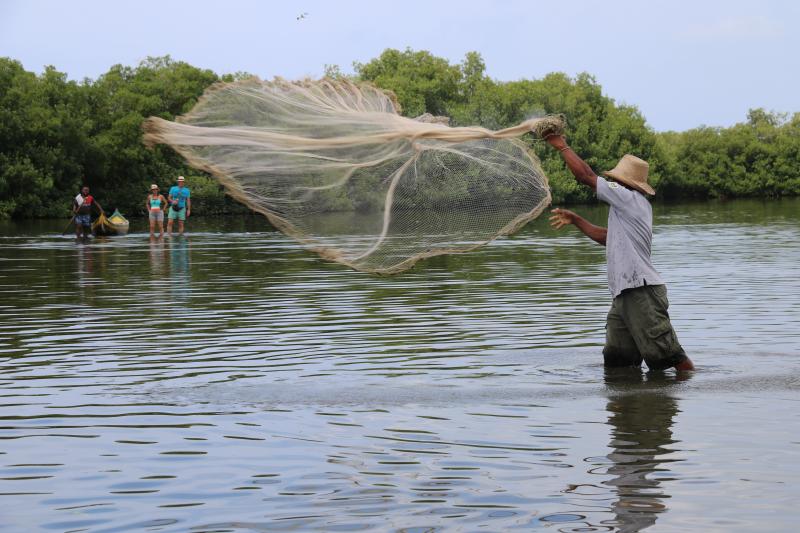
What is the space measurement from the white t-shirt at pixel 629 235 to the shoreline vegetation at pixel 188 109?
1232 inches

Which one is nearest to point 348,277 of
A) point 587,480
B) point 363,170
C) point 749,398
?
point 363,170

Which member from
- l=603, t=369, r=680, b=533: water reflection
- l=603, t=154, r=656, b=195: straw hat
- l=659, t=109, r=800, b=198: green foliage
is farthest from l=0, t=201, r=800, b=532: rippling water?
l=659, t=109, r=800, b=198: green foliage

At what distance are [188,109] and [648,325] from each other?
64.8 meters

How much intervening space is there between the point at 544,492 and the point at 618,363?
Result: 13.9ft

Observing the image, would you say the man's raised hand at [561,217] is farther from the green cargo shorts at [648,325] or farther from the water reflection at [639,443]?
the water reflection at [639,443]

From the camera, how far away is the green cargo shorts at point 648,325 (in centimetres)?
1050

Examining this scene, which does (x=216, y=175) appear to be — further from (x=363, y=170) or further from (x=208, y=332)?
(x=208, y=332)

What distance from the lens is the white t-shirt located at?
34.1 feet

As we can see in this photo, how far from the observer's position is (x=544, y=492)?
23.5 feet

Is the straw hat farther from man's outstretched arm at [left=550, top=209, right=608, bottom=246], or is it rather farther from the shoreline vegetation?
the shoreline vegetation

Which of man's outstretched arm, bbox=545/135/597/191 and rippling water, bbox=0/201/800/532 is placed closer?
rippling water, bbox=0/201/800/532

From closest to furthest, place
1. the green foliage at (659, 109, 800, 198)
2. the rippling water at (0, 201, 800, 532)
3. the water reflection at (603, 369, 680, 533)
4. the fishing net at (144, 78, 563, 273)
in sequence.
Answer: the water reflection at (603, 369, 680, 533)
the rippling water at (0, 201, 800, 532)
the fishing net at (144, 78, 563, 273)
the green foliage at (659, 109, 800, 198)

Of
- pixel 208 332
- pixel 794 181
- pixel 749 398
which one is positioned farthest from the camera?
pixel 794 181

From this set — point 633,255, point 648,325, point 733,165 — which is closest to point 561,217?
point 633,255
